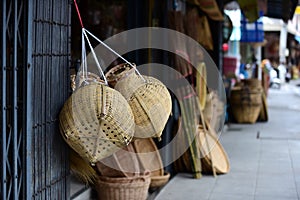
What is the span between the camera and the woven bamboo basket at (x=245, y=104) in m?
12.0

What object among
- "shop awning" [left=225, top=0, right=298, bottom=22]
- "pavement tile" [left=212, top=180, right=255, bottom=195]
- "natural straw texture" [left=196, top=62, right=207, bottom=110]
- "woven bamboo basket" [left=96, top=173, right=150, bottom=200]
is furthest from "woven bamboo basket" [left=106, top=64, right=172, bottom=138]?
"shop awning" [left=225, top=0, right=298, bottom=22]

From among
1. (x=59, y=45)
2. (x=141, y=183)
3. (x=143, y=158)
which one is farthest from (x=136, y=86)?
(x=143, y=158)

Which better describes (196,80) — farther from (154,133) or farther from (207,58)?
(154,133)

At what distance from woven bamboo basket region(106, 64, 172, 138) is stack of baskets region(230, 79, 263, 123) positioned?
8.36 metres

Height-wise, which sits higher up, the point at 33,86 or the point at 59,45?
the point at 59,45

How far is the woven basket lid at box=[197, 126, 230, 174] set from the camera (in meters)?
6.80

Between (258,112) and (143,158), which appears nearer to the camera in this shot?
(143,158)

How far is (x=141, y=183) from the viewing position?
17.0 feet

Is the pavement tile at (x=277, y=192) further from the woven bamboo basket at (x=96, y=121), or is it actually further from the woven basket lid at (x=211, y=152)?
the woven bamboo basket at (x=96, y=121)

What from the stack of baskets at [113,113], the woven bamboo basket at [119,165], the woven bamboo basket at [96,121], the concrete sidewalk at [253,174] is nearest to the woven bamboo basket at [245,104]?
the concrete sidewalk at [253,174]

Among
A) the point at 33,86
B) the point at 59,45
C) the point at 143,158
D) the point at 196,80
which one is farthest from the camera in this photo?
the point at 196,80

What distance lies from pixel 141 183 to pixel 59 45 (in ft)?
6.40

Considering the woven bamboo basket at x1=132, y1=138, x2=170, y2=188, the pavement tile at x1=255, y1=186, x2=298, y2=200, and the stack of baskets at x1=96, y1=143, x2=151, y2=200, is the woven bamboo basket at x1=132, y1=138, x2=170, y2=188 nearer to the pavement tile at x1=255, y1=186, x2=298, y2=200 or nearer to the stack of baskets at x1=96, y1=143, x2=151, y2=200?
the stack of baskets at x1=96, y1=143, x2=151, y2=200

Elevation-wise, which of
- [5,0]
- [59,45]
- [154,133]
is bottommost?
[154,133]
